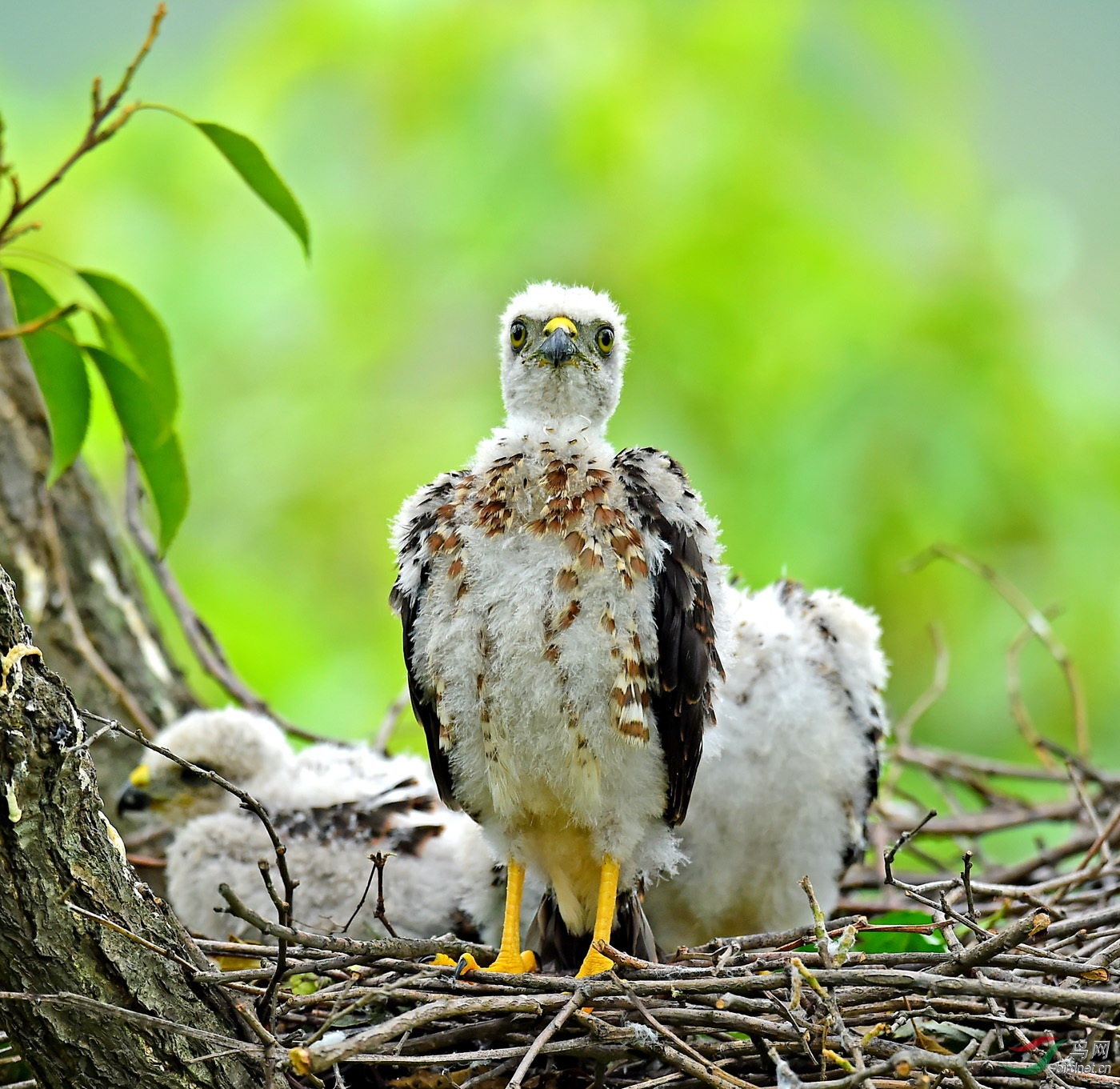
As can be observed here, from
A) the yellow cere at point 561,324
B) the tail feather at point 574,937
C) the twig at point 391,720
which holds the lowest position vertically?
the tail feather at point 574,937

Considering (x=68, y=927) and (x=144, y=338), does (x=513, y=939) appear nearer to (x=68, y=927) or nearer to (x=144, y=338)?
(x=68, y=927)

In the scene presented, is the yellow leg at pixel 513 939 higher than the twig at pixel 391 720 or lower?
lower

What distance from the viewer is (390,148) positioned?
7020mm

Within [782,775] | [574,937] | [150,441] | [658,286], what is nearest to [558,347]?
[150,441]

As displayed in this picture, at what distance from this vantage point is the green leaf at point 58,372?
265cm

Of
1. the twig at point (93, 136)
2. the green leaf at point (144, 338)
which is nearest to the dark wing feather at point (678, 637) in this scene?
the green leaf at point (144, 338)

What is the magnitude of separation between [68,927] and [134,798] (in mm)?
1877

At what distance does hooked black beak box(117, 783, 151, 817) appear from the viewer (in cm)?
363

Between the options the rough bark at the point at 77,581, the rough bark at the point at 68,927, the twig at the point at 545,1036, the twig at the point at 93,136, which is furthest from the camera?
the rough bark at the point at 77,581

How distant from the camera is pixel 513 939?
256cm

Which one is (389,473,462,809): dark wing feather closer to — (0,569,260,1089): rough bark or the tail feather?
the tail feather

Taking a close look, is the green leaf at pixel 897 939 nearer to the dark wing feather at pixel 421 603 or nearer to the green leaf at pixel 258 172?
the dark wing feather at pixel 421 603

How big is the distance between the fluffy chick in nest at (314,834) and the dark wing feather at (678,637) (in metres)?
0.78

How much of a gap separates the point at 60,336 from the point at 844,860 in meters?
2.24
